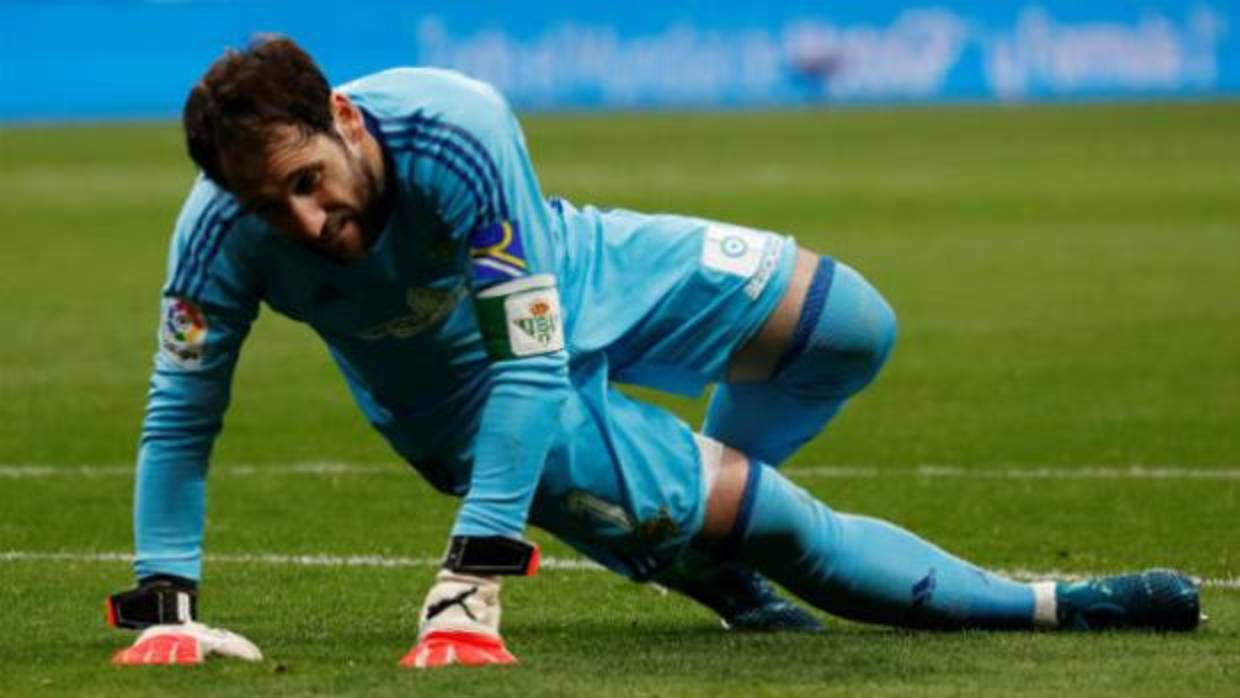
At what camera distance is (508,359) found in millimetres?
5539

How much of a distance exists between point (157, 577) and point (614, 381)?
1128 mm

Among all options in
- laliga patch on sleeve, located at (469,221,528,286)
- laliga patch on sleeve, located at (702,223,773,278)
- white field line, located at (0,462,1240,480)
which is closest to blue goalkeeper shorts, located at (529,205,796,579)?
laliga patch on sleeve, located at (702,223,773,278)

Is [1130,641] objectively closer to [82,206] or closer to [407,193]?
[407,193]

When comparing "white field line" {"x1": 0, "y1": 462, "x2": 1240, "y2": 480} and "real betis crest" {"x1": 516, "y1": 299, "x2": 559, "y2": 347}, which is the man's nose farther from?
"white field line" {"x1": 0, "y1": 462, "x2": 1240, "y2": 480}

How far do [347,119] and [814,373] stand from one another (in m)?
1.46

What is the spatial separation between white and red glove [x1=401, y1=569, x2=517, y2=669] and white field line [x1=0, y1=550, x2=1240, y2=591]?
90.2 inches

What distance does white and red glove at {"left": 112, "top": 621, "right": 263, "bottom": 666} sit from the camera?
19.1 ft

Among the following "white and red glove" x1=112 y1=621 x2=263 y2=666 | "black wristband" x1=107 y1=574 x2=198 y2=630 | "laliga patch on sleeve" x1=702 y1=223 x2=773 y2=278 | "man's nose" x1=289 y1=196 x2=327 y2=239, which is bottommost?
"white and red glove" x1=112 y1=621 x2=263 y2=666

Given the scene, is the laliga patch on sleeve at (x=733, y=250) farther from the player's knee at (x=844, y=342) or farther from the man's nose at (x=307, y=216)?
the man's nose at (x=307, y=216)

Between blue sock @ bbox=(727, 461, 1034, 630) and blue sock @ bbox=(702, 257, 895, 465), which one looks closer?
blue sock @ bbox=(727, 461, 1034, 630)

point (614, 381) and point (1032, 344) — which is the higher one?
point (614, 381)

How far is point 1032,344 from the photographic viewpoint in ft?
48.4

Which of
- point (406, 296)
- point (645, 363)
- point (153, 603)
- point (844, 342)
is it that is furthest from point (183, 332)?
point (844, 342)

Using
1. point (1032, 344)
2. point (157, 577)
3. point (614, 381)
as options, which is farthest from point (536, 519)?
point (1032, 344)
